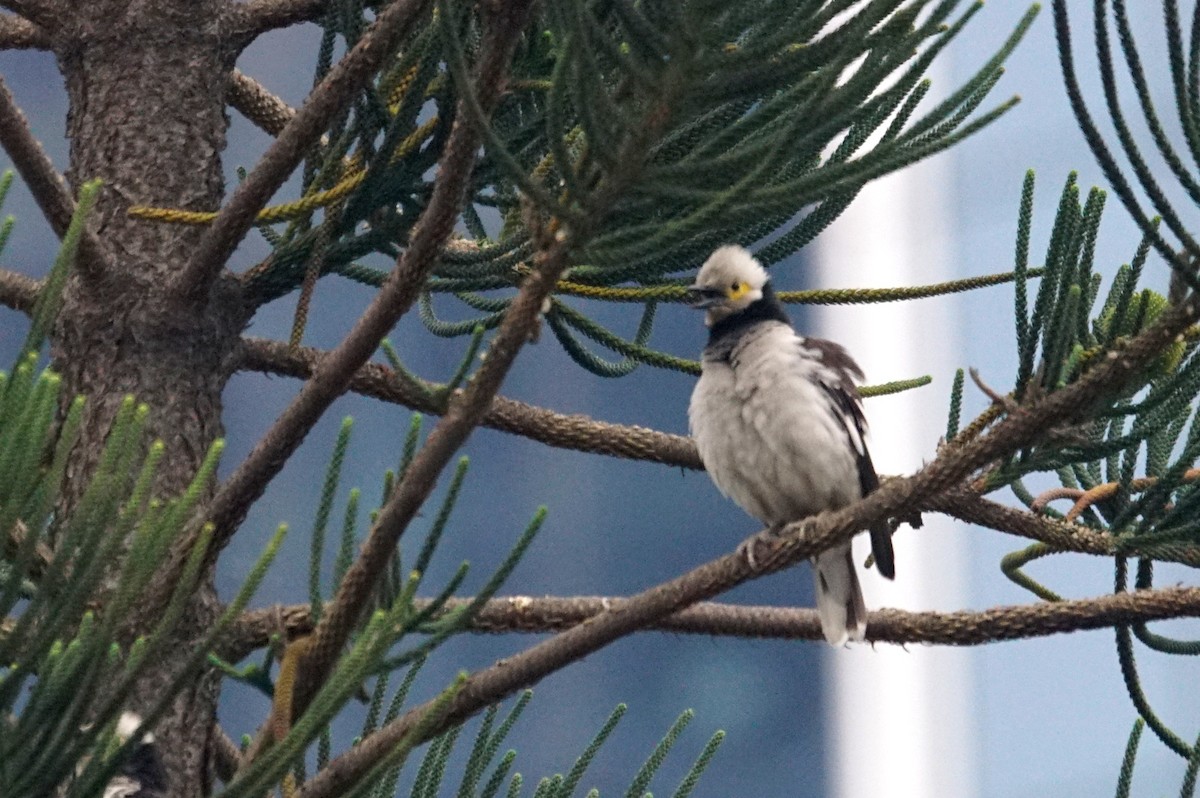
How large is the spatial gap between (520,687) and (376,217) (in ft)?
2.72

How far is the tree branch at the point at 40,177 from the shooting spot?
2.31 m

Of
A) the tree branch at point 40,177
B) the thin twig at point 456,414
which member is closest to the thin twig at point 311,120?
the tree branch at point 40,177

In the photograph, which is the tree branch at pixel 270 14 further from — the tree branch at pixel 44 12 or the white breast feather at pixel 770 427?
the white breast feather at pixel 770 427

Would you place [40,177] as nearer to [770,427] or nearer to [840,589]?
[770,427]

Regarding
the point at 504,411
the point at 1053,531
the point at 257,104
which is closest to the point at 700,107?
the point at 504,411

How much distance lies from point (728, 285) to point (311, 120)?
5.36 ft

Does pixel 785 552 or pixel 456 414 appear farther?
pixel 785 552

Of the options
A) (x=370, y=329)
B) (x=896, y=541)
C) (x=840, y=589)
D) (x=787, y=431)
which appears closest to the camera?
(x=370, y=329)

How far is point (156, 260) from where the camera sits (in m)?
2.57

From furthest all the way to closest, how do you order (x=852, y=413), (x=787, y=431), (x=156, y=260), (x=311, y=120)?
(x=852, y=413) → (x=787, y=431) → (x=156, y=260) → (x=311, y=120)

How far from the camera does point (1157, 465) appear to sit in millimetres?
2939

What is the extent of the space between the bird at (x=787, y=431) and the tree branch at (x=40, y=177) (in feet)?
4.26

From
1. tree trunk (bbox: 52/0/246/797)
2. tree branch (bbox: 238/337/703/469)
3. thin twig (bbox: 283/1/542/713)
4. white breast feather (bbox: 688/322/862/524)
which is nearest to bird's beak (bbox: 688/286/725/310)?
white breast feather (bbox: 688/322/862/524)

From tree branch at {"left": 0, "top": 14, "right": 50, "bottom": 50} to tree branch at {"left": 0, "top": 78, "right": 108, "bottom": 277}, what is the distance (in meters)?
0.59
